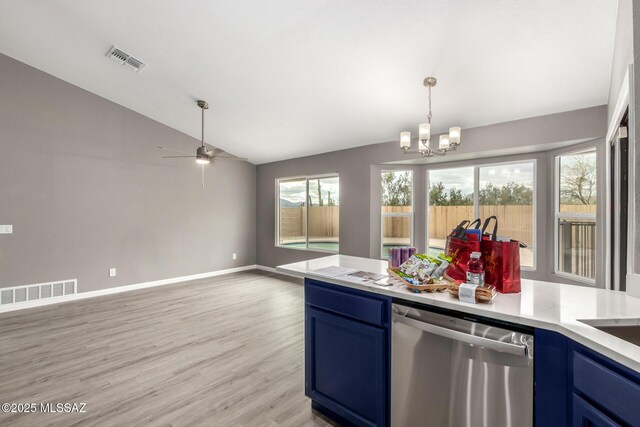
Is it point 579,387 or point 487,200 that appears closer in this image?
point 579,387

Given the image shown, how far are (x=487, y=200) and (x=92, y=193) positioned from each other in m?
6.31

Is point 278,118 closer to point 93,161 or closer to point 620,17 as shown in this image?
point 93,161

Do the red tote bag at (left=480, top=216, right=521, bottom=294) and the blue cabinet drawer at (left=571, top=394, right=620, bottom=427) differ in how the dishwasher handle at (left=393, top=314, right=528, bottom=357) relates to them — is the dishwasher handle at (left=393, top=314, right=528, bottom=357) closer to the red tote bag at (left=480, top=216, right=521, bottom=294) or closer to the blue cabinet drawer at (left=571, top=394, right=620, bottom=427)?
the blue cabinet drawer at (left=571, top=394, right=620, bottom=427)

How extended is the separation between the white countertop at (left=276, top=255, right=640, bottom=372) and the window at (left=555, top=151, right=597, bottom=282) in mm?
2539

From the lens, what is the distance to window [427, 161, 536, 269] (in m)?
4.00

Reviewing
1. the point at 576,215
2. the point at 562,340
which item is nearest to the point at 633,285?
the point at 562,340

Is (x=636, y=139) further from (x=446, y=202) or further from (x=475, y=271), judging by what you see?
(x=446, y=202)

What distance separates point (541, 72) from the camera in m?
2.81

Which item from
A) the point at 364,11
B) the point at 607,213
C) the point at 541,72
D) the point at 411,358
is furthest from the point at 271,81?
the point at 607,213

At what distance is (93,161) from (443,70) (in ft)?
17.6

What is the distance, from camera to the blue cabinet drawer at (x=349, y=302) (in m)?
1.61

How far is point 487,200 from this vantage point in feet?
14.3

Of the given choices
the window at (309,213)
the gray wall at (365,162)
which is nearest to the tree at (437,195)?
the gray wall at (365,162)

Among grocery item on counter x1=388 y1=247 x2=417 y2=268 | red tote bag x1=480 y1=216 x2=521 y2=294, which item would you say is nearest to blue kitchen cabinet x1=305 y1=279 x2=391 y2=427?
grocery item on counter x1=388 y1=247 x2=417 y2=268
